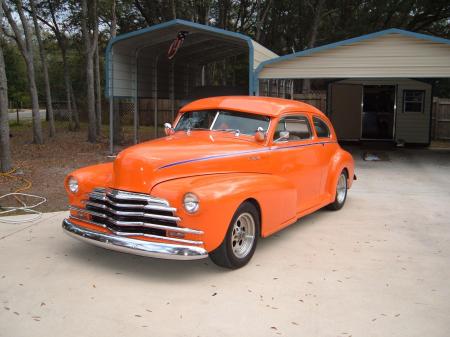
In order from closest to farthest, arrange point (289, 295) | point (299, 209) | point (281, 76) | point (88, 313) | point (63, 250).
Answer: point (88, 313) → point (289, 295) → point (63, 250) → point (299, 209) → point (281, 76)

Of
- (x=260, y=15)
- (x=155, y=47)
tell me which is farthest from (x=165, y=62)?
(x=260, y=15)

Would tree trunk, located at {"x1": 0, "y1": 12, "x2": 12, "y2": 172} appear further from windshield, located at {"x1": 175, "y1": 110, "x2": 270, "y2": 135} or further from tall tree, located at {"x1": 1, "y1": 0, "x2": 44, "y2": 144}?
tall tree, located at {"x1": 1, "y1": 0, "x2": 44, "y2": 144}

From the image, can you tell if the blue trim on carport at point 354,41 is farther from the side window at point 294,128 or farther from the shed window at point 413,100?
the side window at point 294,128

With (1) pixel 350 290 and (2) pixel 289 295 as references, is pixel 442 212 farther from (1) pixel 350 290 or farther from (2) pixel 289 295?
(2) pixel 289 295

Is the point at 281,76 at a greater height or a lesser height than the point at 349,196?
greater

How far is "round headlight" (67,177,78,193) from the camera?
5102mm

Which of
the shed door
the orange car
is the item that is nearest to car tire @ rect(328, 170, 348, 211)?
the orange car

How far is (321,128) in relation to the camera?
23.7 ft

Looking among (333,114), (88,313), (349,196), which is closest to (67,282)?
(88,313)

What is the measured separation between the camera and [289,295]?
4.30 meters

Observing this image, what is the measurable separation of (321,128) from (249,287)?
353cm

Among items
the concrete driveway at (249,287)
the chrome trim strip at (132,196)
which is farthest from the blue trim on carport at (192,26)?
the chrome trim strip at (132,196)

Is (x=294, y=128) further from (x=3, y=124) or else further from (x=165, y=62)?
(x=165, y=62)

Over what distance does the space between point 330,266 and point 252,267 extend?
0.85m
